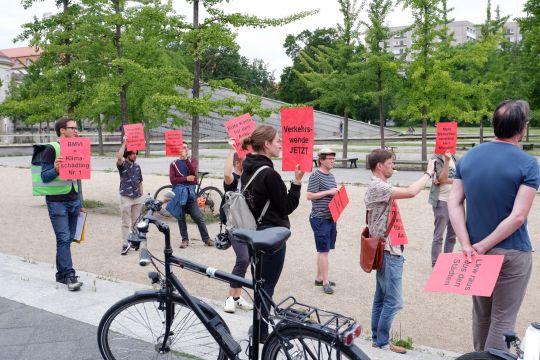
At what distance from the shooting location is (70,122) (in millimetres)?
6211

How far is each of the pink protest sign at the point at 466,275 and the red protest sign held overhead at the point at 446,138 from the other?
3.53m

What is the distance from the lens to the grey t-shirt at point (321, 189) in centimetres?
633

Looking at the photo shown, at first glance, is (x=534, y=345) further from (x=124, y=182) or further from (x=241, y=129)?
(x=124, y=182)

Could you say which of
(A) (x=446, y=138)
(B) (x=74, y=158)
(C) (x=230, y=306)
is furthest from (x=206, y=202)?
(C) (x=230, y=306)

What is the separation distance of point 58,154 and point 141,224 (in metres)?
3.05

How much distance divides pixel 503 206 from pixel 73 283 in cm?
448

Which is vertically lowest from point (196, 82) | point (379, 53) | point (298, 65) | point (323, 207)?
point (323, 207)

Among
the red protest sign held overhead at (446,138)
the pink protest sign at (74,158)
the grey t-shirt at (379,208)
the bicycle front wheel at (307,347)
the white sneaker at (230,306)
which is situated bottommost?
the white sneaker at (230,306)

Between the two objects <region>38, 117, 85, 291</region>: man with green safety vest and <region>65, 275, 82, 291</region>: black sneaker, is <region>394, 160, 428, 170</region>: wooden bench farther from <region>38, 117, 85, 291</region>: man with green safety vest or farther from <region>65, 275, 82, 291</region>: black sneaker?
<region>65, 275, 82, 291</region>: black sneaker

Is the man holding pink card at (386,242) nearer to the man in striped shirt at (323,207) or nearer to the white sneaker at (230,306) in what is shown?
the white sneaker at (230,306)

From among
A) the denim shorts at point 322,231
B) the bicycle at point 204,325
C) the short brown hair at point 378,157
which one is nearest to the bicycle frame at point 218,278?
the bicycle at point 204,325

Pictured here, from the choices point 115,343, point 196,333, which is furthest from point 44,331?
point 196,333

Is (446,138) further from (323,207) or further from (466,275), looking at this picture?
(466,275)

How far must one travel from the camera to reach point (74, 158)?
19.3ft
